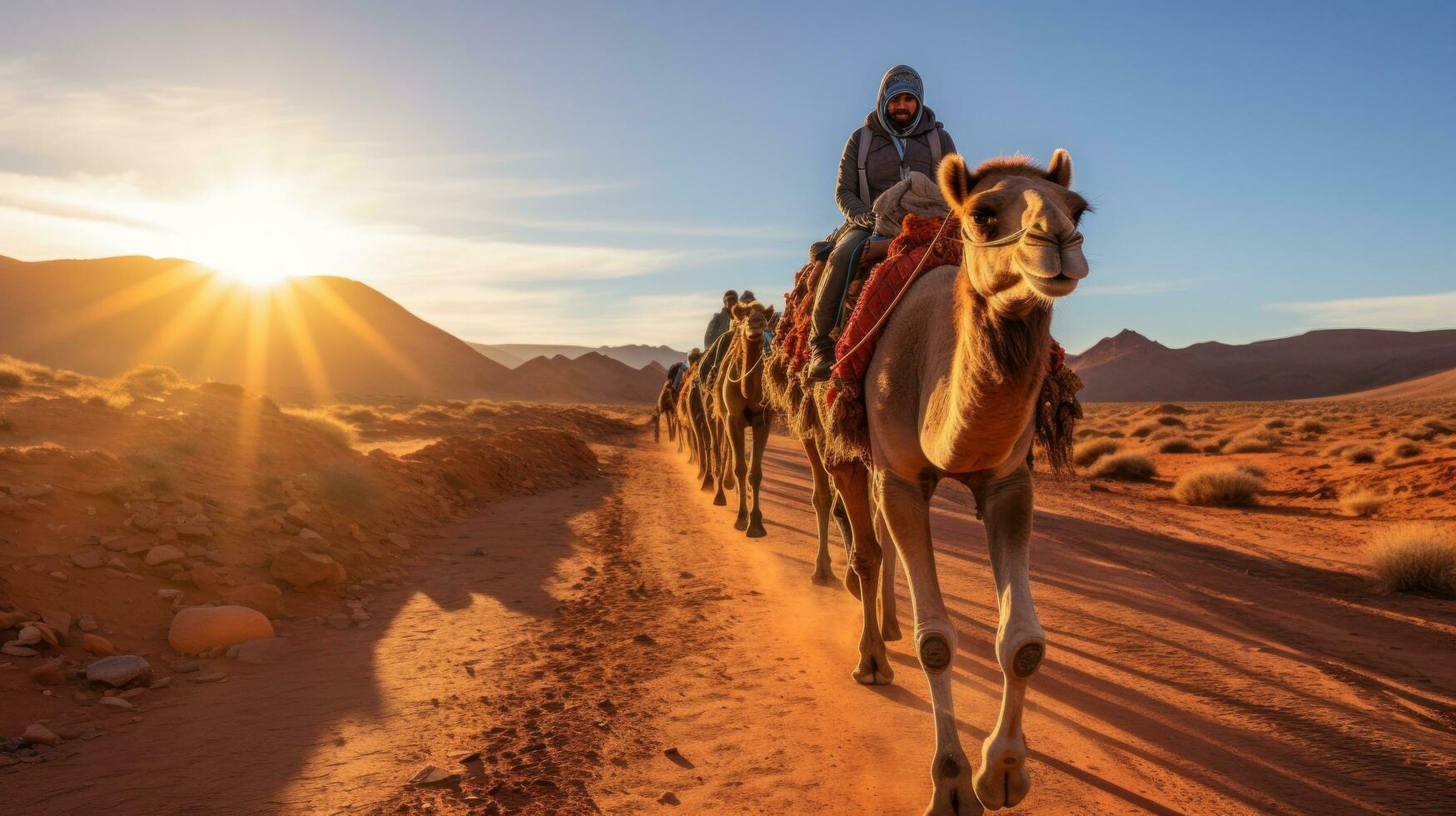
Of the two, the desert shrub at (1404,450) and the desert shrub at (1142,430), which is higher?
the desert shrub at (1404,450)

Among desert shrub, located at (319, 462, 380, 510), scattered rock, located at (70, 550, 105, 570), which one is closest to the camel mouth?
scattered rock, located at (70, 550, 105, 570)

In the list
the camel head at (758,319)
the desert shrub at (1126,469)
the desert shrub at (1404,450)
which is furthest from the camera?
the desert shrub at (1126,469)

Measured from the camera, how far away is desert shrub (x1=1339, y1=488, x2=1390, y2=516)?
1350cm

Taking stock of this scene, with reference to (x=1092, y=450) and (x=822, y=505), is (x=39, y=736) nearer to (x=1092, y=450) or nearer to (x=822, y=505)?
(x=822, y=505)

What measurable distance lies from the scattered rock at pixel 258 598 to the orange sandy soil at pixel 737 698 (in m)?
0.18

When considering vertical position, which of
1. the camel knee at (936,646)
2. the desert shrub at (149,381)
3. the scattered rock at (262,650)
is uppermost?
the desert shrub at (149,381)

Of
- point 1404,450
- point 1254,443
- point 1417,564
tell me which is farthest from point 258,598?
point 1254,443

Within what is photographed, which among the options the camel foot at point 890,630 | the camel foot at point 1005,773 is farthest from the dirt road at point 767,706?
the camel foot at point 1005,773

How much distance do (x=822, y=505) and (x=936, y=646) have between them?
437cm

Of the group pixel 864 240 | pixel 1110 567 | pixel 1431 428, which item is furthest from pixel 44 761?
pixel 1431 428

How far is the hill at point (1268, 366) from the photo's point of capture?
120750mm

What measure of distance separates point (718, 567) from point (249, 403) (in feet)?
35.6

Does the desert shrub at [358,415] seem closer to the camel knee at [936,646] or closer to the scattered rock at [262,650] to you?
the scattered rock at [262,650]

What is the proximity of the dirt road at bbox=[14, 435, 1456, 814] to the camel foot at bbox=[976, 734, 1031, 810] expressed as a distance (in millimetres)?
656
